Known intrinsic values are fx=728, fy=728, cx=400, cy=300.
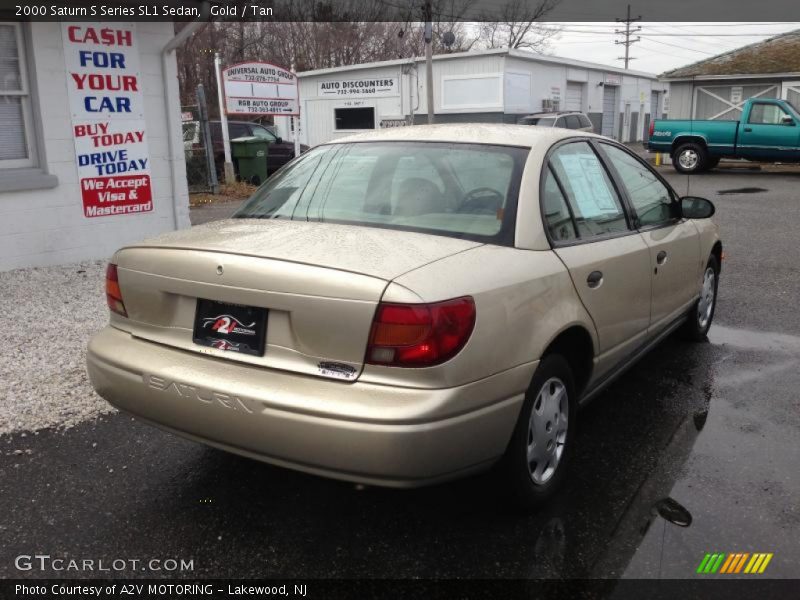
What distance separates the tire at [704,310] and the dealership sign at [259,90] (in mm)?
11314

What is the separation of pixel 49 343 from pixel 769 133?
19.1 meters

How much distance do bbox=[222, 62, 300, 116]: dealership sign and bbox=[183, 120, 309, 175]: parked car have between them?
57.3 inches

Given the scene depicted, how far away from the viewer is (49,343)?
17.6ft

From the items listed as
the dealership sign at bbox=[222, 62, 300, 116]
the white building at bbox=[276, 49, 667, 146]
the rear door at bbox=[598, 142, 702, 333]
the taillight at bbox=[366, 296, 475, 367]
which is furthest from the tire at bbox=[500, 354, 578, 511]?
the white building at bbox=[276, 49, 667, 146]

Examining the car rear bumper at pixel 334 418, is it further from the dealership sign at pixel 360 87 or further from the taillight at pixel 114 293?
the dealership sign at pixel 360 87

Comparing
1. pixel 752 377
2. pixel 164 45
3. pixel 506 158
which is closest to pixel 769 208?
pixel 752 377

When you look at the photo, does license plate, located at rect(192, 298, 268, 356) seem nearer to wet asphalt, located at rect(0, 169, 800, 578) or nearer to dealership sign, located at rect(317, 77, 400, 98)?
wet asphalt, located at rect(0, 169, 800, 578)

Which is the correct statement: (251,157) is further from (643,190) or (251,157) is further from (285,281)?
(285,281)

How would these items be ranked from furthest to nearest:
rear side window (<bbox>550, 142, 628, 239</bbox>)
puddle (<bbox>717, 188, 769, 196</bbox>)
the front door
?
1. the front door
2. puddle (<bbox>717, 188, 769, 196</bbox>)
3. rear side window (<bbox>550, 142, 628, 239</bbox>)

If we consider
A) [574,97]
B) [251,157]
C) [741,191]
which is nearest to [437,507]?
[251,157]

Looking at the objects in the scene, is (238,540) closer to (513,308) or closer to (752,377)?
(513,308)

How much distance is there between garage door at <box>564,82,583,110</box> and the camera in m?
30.6

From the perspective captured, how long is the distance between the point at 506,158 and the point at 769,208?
11873mm

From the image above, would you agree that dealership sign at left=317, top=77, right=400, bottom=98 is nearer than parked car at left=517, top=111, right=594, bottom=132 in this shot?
No
